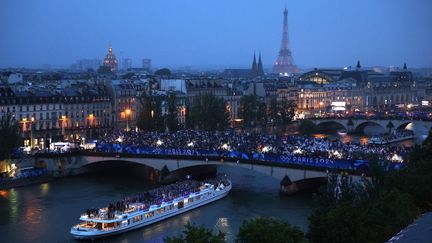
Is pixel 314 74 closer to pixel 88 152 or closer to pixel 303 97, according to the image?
pixel 303 97

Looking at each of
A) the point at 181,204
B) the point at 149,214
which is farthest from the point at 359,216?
the point at 181,204

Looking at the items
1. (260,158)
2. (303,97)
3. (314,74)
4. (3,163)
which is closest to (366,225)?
(260,158)

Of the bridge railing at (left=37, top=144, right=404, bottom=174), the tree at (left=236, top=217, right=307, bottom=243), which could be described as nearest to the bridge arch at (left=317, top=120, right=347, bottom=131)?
the bridge railing at (left=37, top=144, right=404, bottom=174)

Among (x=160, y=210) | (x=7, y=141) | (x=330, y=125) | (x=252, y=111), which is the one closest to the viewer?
(x=160, y=210)

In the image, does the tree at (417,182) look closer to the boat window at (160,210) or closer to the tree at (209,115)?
the boat window at (160,210)

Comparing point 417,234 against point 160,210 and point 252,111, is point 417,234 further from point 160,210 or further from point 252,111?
point 252,111

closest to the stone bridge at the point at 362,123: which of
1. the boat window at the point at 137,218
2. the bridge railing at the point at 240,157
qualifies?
the bridge railing at the point at 240,157
